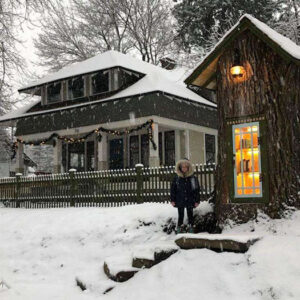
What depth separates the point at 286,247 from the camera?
7035mm

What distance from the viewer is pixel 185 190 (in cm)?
930

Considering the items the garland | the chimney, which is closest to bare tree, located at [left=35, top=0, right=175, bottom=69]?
the chimney

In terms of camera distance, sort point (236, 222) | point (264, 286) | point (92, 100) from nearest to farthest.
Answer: point (264, 286)
point (236, 222)
point (92, 100)

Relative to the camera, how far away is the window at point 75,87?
69.8ft

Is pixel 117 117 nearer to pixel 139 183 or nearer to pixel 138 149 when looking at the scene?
pixel 138 149

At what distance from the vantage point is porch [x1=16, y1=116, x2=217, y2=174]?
1909cm

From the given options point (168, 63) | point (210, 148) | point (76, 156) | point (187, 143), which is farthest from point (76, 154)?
point (168, 63)

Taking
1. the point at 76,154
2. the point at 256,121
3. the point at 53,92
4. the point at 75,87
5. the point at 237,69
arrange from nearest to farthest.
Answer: the point at 256,121 < the point at 237,69 < the point at 75,87 < the point at 53,92 < the point at 76,154

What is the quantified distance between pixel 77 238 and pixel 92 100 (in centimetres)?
1058

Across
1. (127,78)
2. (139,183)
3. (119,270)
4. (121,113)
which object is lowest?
(119,270)

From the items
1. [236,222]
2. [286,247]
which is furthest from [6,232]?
[286,247]

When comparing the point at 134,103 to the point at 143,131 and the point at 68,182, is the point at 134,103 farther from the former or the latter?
the point at 68,182

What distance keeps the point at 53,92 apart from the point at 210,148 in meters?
8.83

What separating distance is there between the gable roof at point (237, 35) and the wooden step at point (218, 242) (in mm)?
3558
